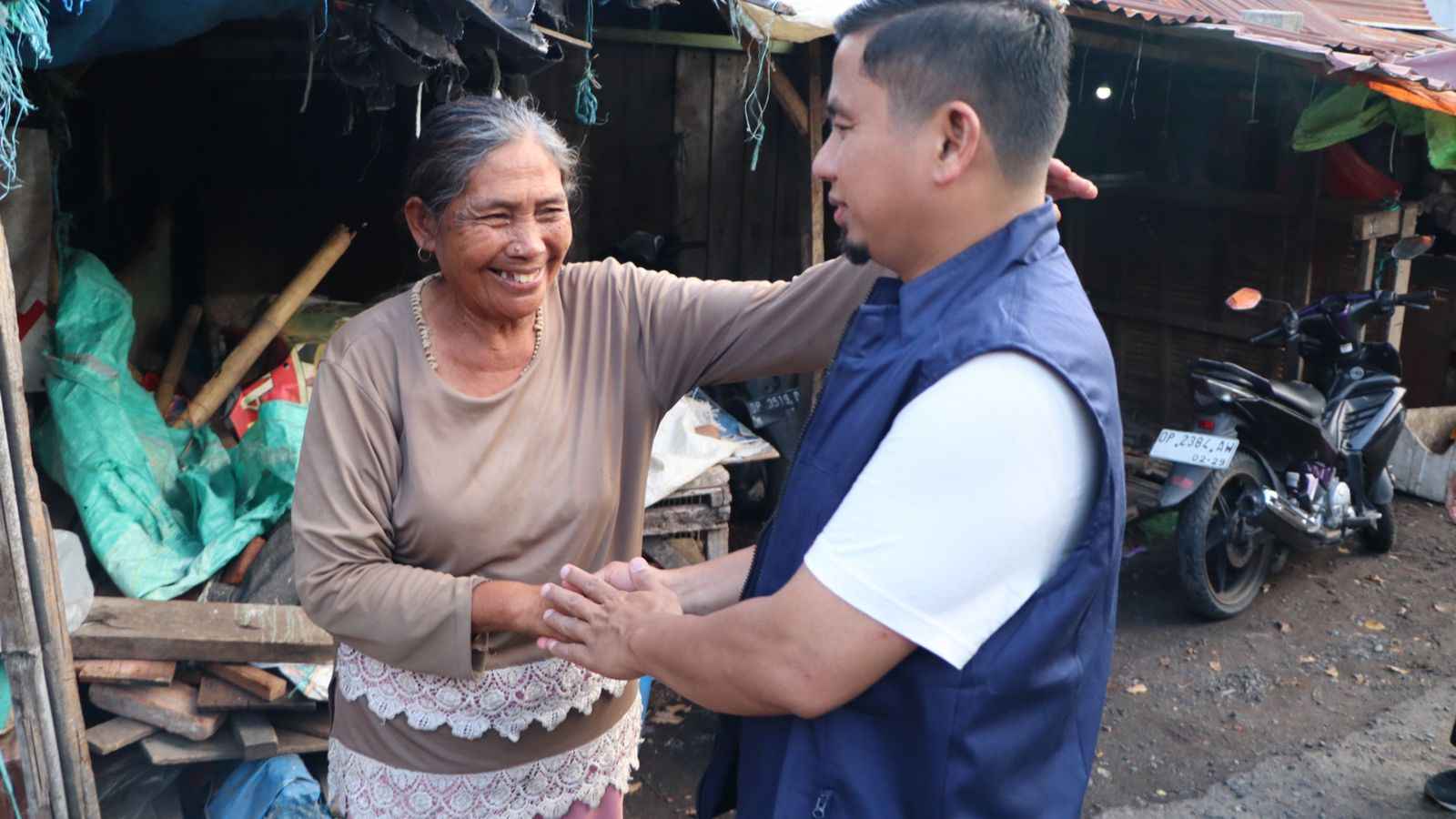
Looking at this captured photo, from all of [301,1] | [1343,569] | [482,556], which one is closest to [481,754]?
[482,556]

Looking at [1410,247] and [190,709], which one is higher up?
[1410,247]

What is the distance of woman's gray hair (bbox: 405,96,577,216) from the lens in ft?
6.54

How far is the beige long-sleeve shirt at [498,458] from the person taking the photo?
6.19 feet

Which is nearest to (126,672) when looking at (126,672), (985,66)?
(126,672)

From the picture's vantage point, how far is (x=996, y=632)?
48.5 inches

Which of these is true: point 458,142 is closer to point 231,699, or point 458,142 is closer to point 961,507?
point 961,507

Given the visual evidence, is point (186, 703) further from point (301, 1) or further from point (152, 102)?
point (152, 102)

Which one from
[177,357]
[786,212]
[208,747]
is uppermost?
[786,212]

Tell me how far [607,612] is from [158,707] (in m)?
2.31

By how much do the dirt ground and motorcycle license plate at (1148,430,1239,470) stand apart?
907mm

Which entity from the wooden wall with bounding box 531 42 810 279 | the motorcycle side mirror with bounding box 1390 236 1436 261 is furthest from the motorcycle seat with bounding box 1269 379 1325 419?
the wooden wall with bounding box 531 42 810 279

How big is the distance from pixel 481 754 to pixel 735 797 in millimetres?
621

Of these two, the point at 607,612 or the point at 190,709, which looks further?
the point at 190,709

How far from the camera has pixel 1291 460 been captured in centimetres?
574
